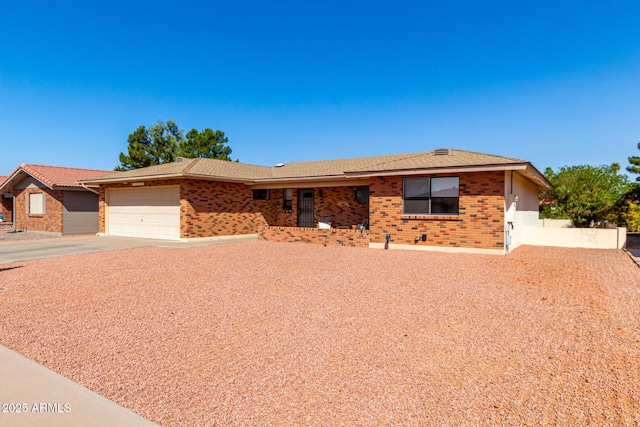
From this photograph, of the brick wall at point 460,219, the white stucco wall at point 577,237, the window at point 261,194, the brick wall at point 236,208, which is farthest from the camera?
the window at point 261,194

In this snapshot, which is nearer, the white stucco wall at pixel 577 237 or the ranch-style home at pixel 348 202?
the ranch-style home at pixel 348 202

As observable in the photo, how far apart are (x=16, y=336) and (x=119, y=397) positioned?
2.64 metres

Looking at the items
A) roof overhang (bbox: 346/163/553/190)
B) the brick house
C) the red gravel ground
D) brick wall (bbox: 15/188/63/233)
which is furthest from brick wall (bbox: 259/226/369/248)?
the brick house

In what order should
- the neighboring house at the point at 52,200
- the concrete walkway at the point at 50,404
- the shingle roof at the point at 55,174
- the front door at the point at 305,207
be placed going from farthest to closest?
the neighboring house at the point at 52,200 < the shingle roof at the point at 55,174 < the front door at the point at 305,207 < the concrete walkway at the point at 50,404

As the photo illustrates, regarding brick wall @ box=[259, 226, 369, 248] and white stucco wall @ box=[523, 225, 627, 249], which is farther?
brick wall @ box=[259, 226, 369, 248]

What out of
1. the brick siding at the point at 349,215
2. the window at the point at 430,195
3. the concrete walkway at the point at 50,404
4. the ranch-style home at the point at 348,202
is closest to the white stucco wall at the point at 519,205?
the ranch-style home at the point at 348,202

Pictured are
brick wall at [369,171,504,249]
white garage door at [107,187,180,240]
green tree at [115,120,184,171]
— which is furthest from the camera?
green tree at [115,120,184,171]

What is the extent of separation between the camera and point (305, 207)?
19969mm

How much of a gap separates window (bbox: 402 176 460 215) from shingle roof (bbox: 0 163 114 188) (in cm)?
1848

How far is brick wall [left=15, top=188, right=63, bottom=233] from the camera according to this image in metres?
21.2

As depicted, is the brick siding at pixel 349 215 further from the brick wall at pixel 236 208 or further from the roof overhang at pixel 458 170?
the roof overhang at pixel 458 170

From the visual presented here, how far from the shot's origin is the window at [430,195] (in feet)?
43.2

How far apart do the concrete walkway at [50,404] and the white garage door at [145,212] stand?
1351cm

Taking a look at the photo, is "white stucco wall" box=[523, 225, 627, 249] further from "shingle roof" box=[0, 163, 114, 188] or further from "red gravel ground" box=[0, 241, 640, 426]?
"shingle roof" box=[0, 163, 114, 188]
